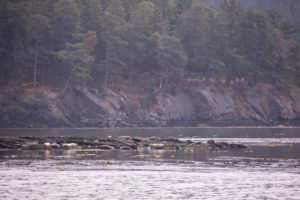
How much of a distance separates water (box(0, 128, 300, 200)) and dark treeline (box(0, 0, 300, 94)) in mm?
60100

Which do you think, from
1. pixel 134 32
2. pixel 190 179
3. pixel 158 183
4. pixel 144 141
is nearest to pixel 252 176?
pixel 190 179

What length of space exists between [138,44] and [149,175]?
80577mm

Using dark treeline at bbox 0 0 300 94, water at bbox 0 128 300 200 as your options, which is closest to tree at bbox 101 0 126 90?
dark treeline at bbox 0 0 300 94

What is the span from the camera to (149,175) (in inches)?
1060

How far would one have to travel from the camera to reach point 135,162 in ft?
108

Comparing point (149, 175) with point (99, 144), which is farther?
point (99, 144)

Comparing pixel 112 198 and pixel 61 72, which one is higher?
pixel 61 72

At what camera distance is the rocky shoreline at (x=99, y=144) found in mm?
42625

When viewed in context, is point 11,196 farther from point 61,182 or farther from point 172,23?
point 172,23

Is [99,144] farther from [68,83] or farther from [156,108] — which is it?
[156,108]

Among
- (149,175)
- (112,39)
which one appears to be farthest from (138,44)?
(149,175)

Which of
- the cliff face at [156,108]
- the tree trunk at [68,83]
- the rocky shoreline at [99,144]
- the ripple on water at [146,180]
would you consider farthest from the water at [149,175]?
the tree trunk at [68,83]

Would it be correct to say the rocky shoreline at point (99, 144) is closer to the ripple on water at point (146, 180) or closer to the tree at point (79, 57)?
the ripple on water at point (146, 180)

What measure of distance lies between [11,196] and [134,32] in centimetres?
8820
